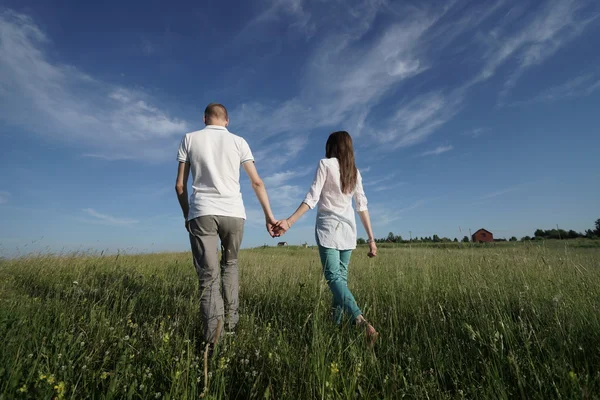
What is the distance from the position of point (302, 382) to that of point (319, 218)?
205 cm

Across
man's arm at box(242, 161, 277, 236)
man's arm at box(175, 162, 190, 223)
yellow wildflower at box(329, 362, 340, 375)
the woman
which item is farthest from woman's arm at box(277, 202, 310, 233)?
yellow wildflower at box(329, 362, 340, 375)

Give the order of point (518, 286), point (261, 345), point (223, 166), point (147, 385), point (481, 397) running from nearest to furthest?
point (481, 397)
point (147, 385)
point (261, 345)
point (223, 166)
point (518, 286)

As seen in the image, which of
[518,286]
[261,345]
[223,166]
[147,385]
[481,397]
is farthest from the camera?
[518,286]

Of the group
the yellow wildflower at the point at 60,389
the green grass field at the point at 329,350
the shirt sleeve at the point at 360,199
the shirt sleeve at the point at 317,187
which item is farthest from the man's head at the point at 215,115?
the yellow wildflower at the point at 60,389

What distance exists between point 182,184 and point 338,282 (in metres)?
2.31

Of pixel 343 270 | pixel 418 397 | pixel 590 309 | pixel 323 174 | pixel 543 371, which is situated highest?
pixel 323 174

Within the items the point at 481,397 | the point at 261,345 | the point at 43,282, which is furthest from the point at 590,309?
the point at 43,282

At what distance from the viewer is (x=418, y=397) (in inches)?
90.0

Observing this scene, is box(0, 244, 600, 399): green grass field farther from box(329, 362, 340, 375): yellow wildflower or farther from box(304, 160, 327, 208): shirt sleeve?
box(304, 160, 327, 208): shirt sleeve

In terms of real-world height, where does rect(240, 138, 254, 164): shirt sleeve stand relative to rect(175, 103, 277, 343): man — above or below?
above

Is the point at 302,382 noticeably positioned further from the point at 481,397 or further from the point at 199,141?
the point at 199,141

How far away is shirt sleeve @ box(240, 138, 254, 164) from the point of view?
158 inches

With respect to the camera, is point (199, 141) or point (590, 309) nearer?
point (590, 309)

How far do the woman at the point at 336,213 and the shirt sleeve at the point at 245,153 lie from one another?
3.02ft
